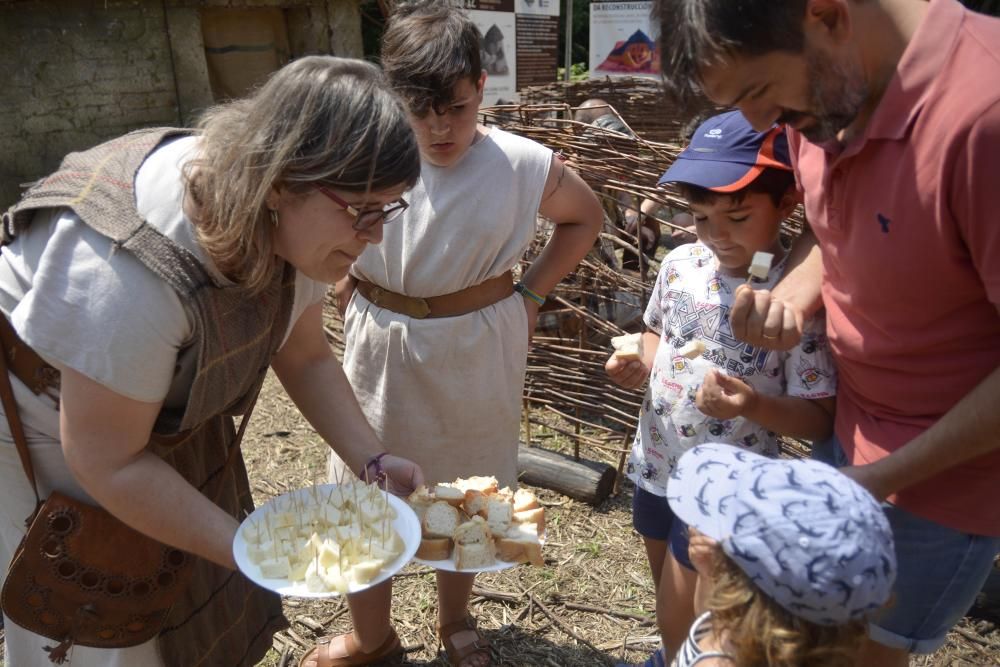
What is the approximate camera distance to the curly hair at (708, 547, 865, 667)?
1259mm

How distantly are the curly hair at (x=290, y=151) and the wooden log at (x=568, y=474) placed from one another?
2563 mm

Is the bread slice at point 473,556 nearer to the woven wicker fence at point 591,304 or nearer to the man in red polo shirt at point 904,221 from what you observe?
the man in red polo shirt at point 904,221

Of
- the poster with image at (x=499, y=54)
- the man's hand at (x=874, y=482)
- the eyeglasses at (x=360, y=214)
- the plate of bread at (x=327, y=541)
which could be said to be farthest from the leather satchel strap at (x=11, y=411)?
the poster with image at (x=499, y=54)

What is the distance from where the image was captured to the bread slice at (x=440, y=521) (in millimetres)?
1867

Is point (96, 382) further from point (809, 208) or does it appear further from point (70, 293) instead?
point (809, 208)

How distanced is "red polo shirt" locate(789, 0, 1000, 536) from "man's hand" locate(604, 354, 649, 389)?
0.62 meters

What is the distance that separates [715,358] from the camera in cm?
205

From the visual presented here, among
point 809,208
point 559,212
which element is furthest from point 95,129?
point 809,208

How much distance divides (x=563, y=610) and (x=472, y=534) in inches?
56.6

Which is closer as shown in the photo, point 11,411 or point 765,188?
point 11,411

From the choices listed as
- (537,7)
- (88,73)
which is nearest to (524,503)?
(88,73)

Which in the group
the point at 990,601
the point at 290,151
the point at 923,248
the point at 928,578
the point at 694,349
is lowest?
the point at 990,601

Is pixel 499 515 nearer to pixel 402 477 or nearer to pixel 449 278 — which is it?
pixel 402 477

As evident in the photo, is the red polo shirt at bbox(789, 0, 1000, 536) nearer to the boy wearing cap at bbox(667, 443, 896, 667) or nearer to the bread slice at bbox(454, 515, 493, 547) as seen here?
the boy wearing cap at bbox(667, 443, 896, 667)
